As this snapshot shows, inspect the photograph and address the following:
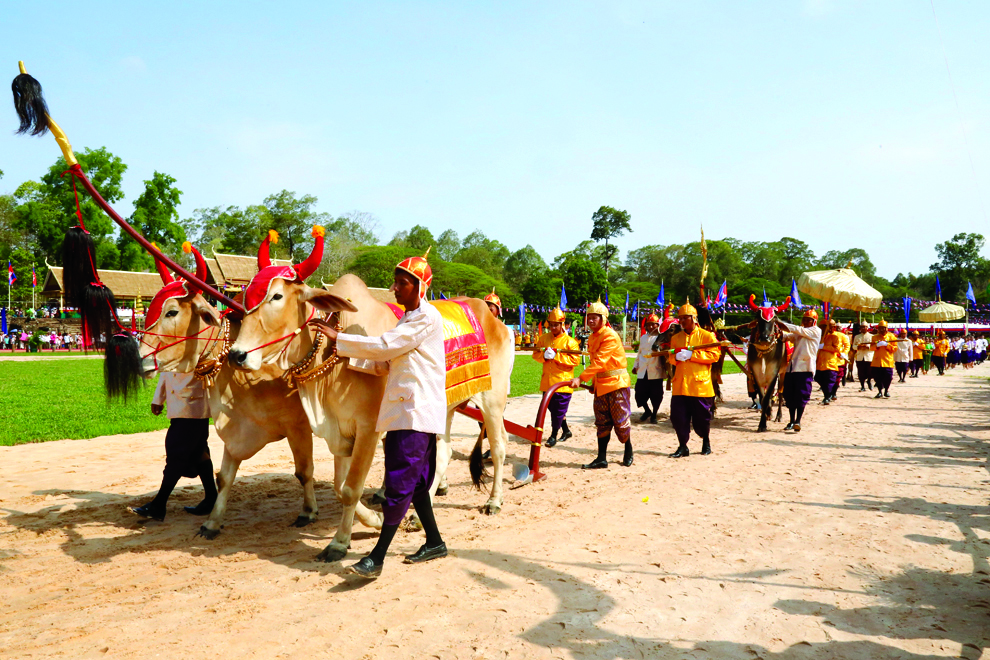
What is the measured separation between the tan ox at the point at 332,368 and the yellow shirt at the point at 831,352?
13610 mm

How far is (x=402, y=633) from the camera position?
143 inches

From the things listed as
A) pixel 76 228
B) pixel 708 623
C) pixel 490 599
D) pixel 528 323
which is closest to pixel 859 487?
pixel 708 623

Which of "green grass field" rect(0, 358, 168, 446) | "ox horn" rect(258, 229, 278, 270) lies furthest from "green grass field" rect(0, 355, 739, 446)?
"ox horn" rect(258, 229, 278, 270)

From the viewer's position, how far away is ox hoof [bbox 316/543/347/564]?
4734 millimetres

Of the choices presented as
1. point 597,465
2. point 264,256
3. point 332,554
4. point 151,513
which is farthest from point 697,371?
point 151,513

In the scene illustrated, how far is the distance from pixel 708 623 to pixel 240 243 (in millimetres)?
58446

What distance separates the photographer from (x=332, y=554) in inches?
187

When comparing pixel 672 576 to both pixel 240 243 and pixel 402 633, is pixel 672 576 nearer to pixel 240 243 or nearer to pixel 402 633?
pixel 402 633

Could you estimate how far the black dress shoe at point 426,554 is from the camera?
4.72 m

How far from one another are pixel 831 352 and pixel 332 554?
14.3 m

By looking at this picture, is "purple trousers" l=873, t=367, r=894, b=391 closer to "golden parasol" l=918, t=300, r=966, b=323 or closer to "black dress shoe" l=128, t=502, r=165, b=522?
"golden parasol" l=918, t=300, r=966, b=323

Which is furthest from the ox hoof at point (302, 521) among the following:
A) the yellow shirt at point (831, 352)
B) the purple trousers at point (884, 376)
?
the purple trousers at point (884, 376)

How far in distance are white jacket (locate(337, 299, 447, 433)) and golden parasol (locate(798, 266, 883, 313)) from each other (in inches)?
555

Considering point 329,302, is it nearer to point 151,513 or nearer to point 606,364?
point 151,513
